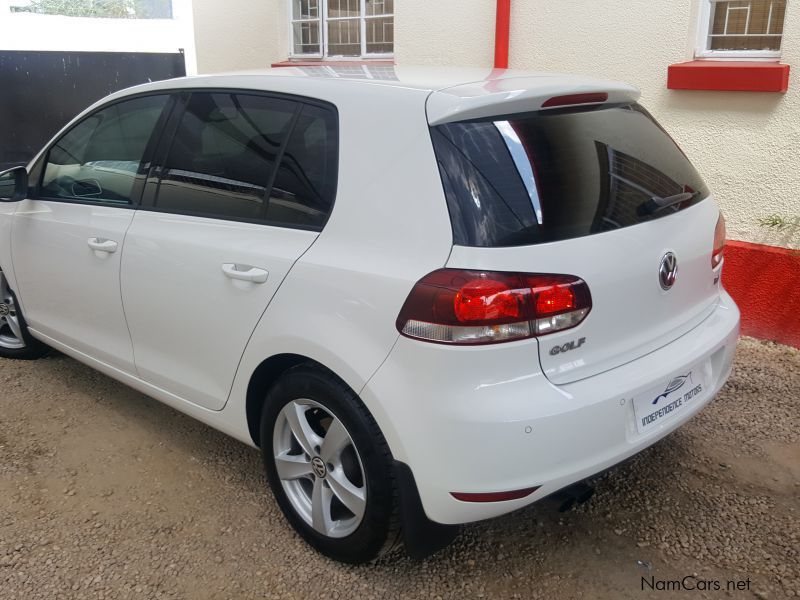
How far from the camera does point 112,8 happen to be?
14.5m

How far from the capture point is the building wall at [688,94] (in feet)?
15.0

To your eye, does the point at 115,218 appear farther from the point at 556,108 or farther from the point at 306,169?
the point at 556,108

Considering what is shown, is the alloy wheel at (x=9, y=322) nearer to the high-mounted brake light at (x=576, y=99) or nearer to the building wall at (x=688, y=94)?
the high-mounted brake light at (x=576, y=99)

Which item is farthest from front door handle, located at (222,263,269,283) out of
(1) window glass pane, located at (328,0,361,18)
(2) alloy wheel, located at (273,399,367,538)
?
(1) window glass pane, located at (328,0,361,18)

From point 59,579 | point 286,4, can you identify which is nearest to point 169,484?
point 59,579

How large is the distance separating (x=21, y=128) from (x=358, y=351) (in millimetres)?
8359

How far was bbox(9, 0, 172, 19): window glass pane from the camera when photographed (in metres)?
14.2

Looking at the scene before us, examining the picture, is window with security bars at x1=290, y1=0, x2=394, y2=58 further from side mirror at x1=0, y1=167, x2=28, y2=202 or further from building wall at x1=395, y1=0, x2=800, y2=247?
side mirror at x1=0, y1=167, x2=28, y2=202

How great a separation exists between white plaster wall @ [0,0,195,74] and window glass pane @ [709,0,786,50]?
366 inches

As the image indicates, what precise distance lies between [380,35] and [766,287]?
384 cm

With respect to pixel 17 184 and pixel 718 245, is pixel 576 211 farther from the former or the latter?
pixel 17 184

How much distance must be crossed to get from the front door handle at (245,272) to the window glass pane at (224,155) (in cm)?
19

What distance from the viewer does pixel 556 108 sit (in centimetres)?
262

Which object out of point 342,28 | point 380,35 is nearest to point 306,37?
point 342,28
